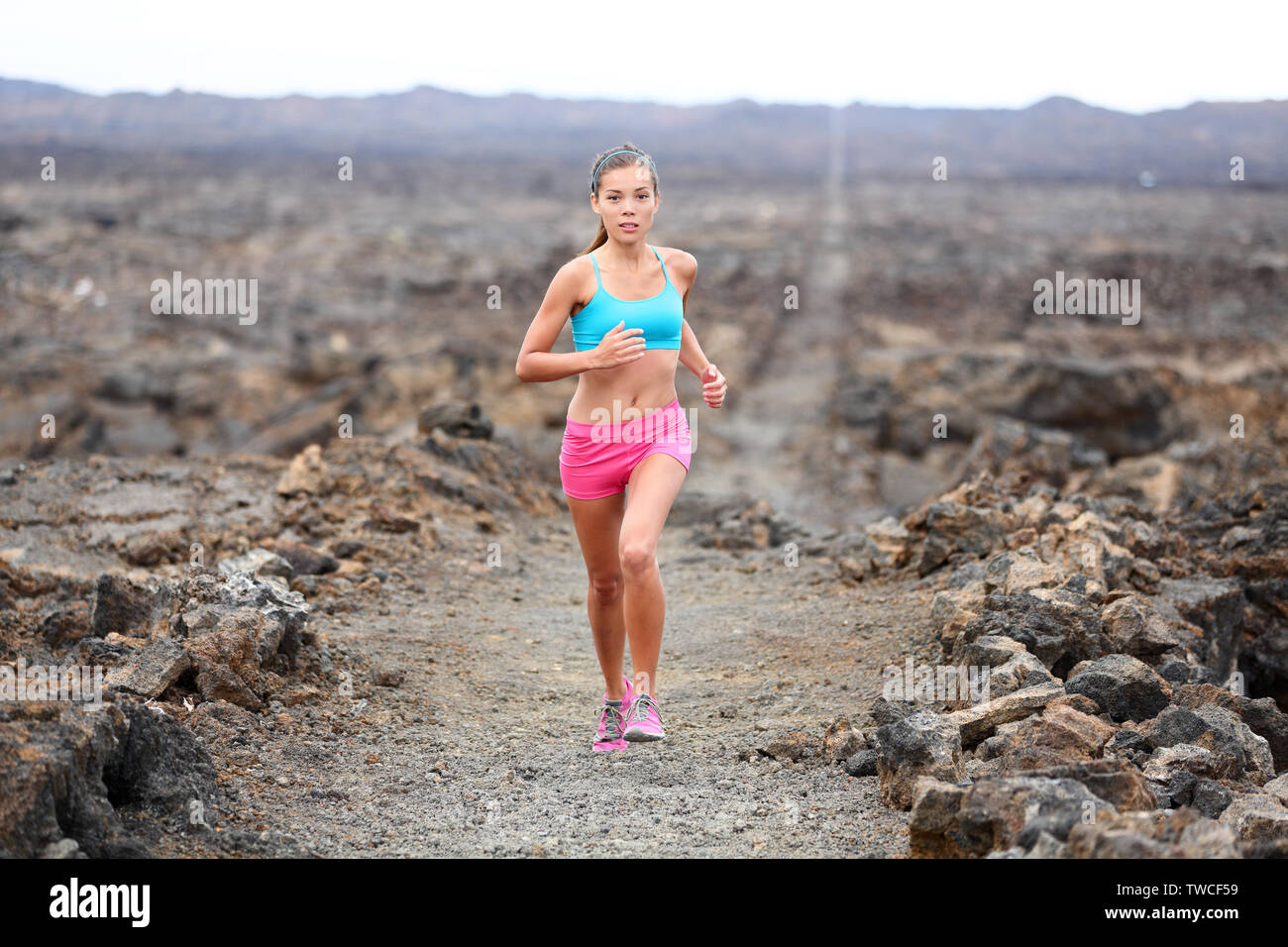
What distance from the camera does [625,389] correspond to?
3.84m

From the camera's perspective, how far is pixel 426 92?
6900 inches

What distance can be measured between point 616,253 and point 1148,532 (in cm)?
429

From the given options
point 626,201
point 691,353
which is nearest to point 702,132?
point 691,353

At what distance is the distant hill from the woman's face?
77.5m

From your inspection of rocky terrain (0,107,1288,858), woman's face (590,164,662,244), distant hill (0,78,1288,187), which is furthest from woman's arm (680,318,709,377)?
distant hill (0,78,1288,187)

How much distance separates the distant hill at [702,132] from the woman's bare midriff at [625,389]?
77.5 meters

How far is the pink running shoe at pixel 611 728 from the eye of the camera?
4141 mm

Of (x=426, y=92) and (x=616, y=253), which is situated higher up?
(x=426, y=92)

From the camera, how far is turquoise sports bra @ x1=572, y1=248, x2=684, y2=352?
376 cm

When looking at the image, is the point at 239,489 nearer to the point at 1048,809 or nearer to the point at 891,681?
the point at 891,681

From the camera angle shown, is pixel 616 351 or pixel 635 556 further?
pixel 635 556

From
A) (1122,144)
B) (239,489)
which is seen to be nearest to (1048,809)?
(239,489)

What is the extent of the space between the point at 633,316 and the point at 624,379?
0.65 feet

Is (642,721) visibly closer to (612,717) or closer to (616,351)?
(612,717)
